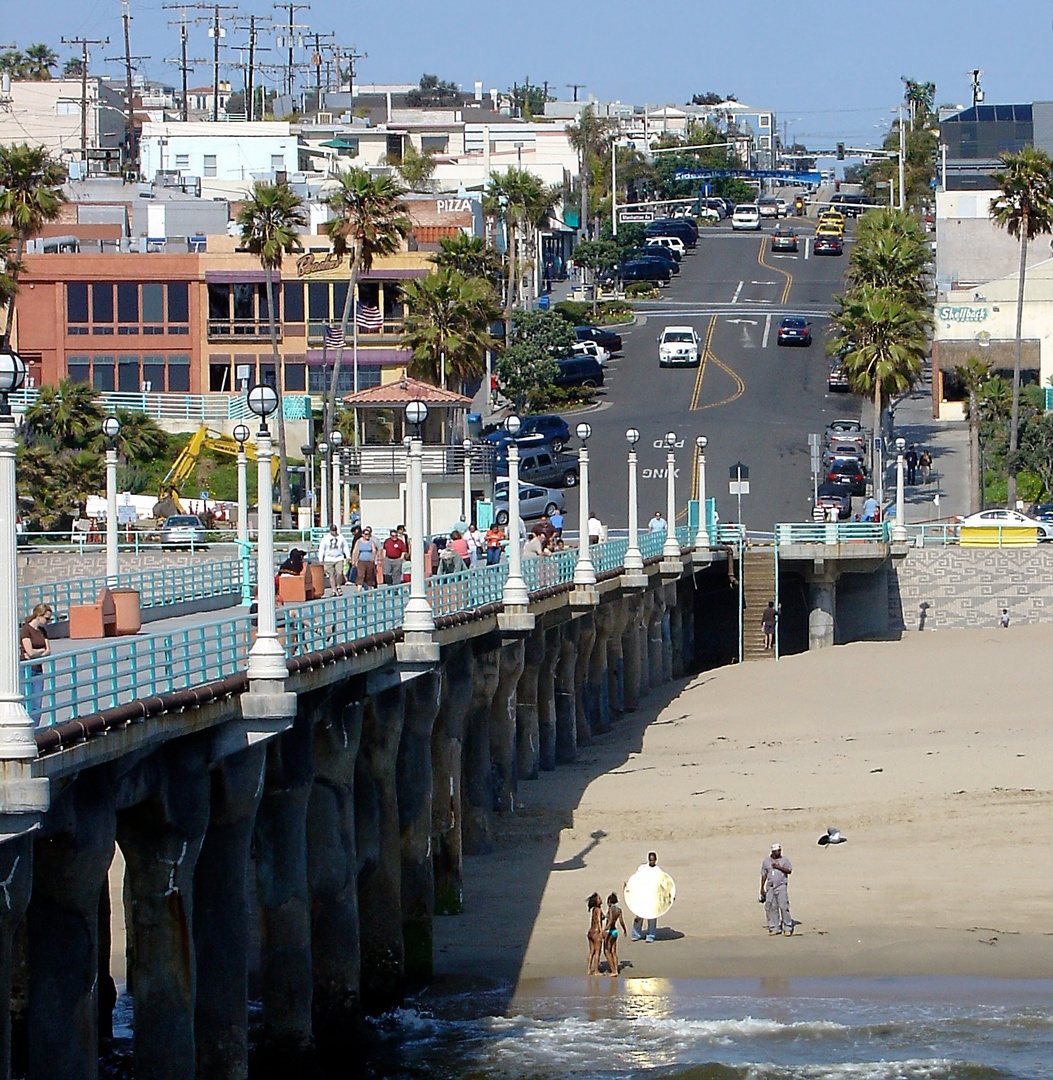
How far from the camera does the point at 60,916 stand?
16.3 metres

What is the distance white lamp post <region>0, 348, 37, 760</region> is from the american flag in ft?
188

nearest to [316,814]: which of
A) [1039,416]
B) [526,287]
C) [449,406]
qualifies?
[449,406]

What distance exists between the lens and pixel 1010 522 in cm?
5341

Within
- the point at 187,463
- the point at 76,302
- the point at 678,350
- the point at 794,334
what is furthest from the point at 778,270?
the point at 187,463

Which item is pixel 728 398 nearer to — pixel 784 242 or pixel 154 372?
pixel 154 372

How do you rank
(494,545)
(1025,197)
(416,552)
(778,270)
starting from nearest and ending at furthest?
(416,552) → (494,545) → (1025,197) → (778,270)

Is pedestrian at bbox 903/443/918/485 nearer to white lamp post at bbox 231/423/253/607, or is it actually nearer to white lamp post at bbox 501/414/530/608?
white lamp post at bbox 231/423/253/607

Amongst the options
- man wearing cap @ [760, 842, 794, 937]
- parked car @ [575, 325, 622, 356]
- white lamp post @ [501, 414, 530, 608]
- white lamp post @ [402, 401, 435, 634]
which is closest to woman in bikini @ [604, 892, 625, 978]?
man wearing cap @ [760, 842, 794, 937]

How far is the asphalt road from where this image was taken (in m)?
61.3

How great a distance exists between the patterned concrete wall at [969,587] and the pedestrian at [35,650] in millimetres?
33994

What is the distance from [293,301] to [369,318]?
2970 mm

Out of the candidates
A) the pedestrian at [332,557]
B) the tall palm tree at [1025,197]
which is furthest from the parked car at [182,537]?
the tall palm tree at [1025,197]

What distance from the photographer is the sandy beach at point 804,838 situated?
84.3 feet

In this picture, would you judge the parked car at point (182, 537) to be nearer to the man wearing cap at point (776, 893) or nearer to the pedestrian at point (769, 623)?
the pedestrian at point (769, 623)
